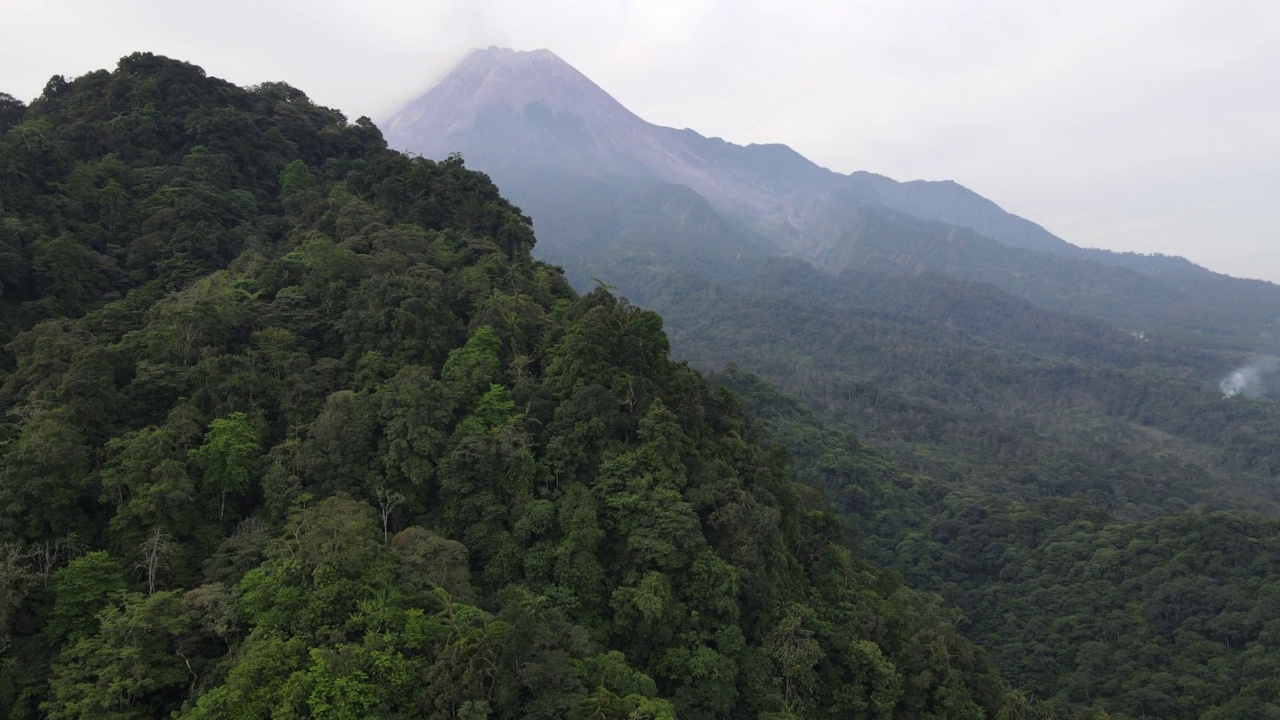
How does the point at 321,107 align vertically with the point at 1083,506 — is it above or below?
above

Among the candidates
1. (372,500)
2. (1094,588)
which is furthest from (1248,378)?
(372,500)

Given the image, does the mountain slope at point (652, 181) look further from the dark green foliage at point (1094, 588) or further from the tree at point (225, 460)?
the tree at point (225, 460)

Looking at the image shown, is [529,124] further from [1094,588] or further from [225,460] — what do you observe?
[225,460]

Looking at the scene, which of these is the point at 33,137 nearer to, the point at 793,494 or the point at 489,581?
the point at 489,581

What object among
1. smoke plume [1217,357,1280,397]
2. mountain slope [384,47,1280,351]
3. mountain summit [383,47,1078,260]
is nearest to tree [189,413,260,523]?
mountain slope [384,47,1280,351]

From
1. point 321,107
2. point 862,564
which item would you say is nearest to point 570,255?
point 321,107

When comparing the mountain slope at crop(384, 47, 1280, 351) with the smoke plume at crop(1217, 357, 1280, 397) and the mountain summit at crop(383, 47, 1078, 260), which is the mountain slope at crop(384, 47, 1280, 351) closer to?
the mountain summit at crop(383, 47, 1078, 260)

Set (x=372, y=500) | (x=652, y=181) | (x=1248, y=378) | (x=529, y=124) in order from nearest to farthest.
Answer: (x=372, y=500) < (x=1248, y=378) < (x=529, y=124) < (x=652, y=181)

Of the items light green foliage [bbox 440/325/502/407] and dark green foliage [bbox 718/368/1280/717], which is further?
dark green foliage [bbox 718/368/1280/717]
